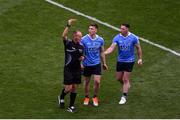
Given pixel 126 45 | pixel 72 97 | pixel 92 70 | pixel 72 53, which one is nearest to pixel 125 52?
pixel 126 45

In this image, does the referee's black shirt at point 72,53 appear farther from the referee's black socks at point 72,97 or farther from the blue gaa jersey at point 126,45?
the blue gaa jersey at point 126,45

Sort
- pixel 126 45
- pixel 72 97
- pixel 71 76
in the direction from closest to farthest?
pixel 71 76 < pixel 72 97 < pixel 126 45

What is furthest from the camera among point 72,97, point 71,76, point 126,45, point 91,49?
point 126,45

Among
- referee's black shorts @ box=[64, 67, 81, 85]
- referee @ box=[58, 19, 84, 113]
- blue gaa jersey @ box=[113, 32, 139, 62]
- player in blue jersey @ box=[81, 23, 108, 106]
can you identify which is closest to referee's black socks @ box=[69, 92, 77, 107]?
referee @ box=[58, 19, 84, 113]

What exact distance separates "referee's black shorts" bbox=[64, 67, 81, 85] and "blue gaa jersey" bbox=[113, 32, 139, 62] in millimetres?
1514

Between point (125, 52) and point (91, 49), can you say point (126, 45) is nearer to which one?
point (125, 52)

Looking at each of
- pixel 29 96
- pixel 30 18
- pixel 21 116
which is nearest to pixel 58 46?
pixel 30 18

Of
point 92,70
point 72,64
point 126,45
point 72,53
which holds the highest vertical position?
point 126,45

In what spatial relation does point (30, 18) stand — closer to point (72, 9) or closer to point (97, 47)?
point (72, 9)

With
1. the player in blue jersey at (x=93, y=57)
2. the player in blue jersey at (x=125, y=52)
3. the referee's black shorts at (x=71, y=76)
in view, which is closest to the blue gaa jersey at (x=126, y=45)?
the player in blue jersey at (x=125, y=52)

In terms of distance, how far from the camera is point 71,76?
54.6 feet

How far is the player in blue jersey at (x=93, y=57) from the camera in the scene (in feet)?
56.2

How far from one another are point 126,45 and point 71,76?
6.48ft

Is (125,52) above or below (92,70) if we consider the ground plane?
above
